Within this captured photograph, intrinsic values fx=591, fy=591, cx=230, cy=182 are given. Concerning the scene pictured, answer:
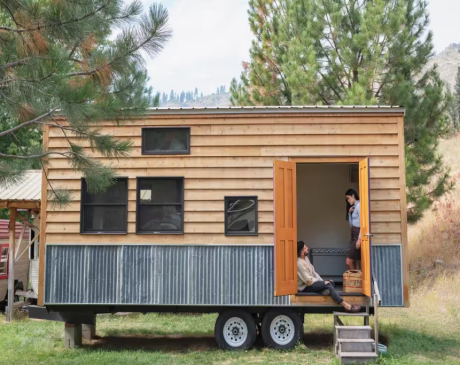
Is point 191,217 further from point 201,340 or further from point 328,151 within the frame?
point 201,340

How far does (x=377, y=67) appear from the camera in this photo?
1455cm

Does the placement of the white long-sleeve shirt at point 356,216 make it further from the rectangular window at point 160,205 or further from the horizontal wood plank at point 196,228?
the rectangular window at point 160,205

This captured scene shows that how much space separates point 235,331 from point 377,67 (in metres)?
8.17

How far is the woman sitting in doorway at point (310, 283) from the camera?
8.92m

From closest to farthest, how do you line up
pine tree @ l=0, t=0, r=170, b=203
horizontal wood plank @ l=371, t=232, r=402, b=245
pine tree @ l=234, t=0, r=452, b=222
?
pine tree @ l=0, t=0, r=170, b=203, horizontal wood plank @ l=371, t=232, r=402, b=245, pine tree @ l=234, t=0, r=452, b=222

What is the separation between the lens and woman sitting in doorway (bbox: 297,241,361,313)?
8.92 metres

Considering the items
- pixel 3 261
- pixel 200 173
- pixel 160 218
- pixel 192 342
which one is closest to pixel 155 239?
pixel 160 218

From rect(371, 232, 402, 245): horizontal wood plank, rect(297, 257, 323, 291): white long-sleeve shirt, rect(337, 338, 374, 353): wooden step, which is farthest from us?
rect(297, 257, 323, 291): white long-sleeve shirt

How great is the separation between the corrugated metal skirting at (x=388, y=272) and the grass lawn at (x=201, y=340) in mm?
820

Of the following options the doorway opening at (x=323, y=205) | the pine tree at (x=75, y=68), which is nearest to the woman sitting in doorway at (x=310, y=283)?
the doorway opening at (x=323, y=205)

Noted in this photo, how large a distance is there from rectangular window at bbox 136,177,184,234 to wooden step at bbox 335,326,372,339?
9.30 ft

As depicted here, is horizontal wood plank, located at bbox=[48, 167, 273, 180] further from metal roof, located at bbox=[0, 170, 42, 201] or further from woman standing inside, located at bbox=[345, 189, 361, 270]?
metal roof, located at bbox=[0, 170, 42, 201]

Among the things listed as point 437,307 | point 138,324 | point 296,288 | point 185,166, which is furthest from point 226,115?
point 437,307

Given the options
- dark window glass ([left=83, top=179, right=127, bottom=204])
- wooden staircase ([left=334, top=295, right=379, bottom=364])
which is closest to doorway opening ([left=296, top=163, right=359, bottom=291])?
wooden staircase ([left=334, top=295, right=379, bottom=364])
